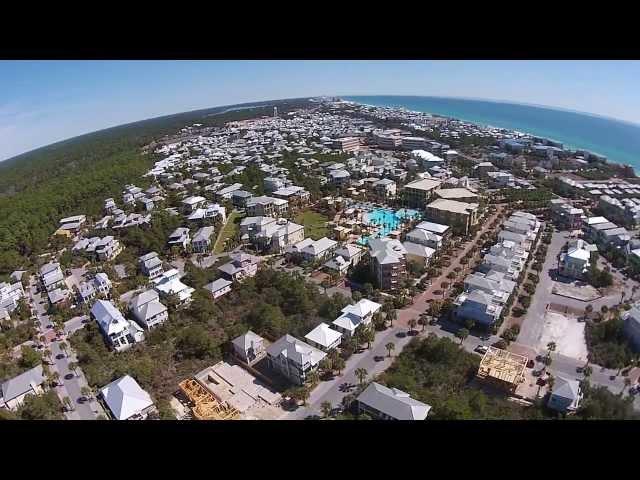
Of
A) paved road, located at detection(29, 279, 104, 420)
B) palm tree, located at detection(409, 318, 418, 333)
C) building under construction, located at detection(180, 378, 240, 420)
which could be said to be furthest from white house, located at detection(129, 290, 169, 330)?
palm tree, located at detection(409, 318, 418, 333)

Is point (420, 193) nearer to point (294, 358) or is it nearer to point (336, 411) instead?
point (294, 358)

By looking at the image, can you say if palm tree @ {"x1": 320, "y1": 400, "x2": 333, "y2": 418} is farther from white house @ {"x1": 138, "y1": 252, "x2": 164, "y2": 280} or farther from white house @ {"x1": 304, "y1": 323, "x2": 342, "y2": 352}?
white house @ {"x1": 138, "y1": 252, "x2": 164, "y2": 280}

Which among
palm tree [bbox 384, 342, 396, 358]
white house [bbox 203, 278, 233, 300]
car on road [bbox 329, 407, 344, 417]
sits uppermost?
white house [bbox 203, 278, 233, 300]

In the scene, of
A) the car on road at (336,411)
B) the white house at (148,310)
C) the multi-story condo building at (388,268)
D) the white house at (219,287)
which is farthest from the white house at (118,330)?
the multi-story condo building at (388,268)

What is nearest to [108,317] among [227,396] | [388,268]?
[227,396]
